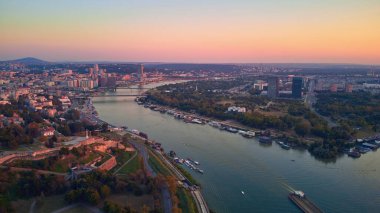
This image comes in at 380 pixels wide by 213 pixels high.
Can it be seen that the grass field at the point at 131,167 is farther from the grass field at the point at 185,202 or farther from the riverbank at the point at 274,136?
the riverbank at the point at 274,136

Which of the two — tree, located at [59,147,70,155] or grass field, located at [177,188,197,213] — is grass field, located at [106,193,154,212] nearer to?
grass field, located at [177,188,197,213]

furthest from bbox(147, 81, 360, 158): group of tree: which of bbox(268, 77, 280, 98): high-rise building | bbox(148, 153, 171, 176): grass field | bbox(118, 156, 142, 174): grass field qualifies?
bbox(118, 156, 142, 174): grass field

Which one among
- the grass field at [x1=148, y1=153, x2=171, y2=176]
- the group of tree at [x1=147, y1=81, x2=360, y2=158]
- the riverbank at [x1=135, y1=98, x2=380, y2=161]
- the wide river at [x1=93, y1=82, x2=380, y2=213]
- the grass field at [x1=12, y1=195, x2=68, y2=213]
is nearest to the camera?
the grass field at [x1=12, y1=195, x2=68, y2=213]

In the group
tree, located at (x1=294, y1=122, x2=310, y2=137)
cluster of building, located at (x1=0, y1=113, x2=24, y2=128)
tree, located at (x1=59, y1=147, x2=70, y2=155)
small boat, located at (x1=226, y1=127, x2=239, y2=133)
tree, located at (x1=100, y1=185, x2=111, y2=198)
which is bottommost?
small boat, located at (x1=226, y1=127, x2=239, y2=133)

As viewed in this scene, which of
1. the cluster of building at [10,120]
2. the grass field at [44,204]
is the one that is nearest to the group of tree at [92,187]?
the grass field at [44,204]

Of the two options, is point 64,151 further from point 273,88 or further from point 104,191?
point 273,88

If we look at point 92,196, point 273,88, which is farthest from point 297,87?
point 92,196

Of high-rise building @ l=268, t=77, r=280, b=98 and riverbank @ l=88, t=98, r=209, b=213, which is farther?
high-rise building @ l=268, t=77, r=280, b=98
